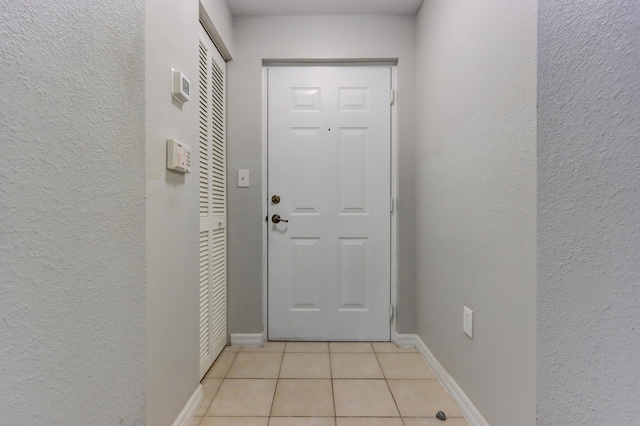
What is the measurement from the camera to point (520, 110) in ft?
3.43

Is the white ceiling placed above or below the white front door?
above

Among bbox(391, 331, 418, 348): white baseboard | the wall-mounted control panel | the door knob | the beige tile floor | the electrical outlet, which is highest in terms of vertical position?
the wall-mounted control panel

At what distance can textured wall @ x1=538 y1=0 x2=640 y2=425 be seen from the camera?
0.55 meters

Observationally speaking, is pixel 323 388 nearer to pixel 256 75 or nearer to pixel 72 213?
pixel 72 213

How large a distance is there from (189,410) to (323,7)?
2363 millimetres

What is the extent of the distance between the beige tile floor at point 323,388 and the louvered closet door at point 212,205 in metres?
0.19

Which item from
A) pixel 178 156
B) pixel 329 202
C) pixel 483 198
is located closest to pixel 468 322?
pixel 483 198

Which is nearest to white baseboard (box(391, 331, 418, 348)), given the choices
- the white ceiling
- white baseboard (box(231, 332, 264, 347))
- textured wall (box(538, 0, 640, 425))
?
white baseboard (box(231, 332, 264, 347))

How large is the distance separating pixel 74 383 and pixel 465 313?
141 centimetres

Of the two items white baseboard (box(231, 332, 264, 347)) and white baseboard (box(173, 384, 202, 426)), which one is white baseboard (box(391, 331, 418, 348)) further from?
white baseboard (box(173, 384, 202, 426))

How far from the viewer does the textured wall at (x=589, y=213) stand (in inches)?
21.8

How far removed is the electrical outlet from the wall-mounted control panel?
1358mm

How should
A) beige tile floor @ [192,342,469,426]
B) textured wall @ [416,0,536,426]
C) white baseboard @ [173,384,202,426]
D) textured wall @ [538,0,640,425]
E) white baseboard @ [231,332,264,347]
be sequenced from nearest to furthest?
textured wall @ [538,0,640,425], textured wall @ [416,0,536,426], white baseboard @ [173,384,202,426], beige tile floor @ [192,342,469,426], white baseboard @ [231,332,264,347]

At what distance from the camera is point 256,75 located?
2145 mm
